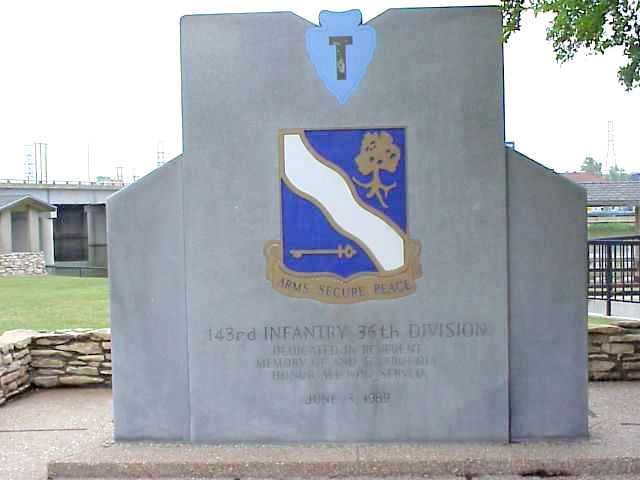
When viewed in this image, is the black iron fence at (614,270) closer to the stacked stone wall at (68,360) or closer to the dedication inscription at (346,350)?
the dedication inscription at (346,350)

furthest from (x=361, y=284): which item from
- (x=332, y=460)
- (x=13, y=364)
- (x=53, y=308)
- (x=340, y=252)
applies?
(x=53, y=308)

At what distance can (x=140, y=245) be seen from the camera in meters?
5.91

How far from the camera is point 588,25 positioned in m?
6.21

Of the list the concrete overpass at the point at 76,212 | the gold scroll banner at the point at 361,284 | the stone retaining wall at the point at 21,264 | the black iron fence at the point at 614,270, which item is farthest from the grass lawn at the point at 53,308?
the concrete overpass at the point at 76,212

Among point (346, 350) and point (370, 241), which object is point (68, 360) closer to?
point (346, 350)

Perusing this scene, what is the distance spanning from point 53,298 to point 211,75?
1294cm

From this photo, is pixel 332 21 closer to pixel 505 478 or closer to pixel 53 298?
pixel 505 478

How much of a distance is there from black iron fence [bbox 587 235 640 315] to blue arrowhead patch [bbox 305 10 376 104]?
7.30 metres

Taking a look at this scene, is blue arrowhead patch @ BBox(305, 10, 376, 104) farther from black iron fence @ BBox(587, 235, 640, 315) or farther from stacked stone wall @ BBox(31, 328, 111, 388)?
black iron fence @ BBox(587, 235, 640, 315)

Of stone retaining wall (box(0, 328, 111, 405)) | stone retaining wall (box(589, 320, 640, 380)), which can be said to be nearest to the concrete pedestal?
stone retaining wall (box(0, 328, 111, 405))

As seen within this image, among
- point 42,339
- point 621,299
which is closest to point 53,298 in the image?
point 42,339

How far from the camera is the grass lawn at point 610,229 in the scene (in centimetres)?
1732

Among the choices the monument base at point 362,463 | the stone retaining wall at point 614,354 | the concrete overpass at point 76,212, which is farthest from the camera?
the concrete overpass at point 76,212

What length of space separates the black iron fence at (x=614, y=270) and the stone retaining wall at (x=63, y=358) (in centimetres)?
757
